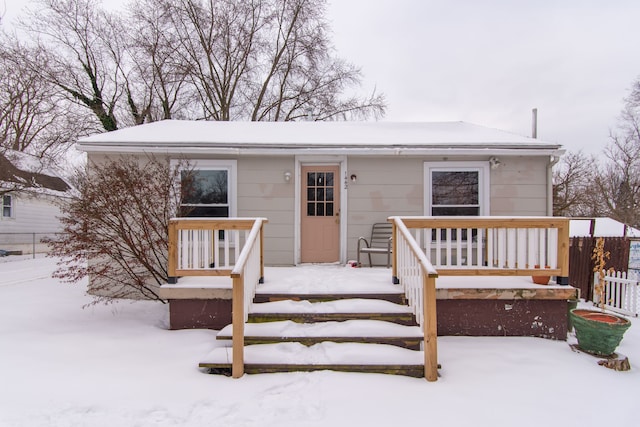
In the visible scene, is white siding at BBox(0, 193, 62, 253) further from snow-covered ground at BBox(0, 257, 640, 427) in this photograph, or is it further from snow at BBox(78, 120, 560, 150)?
snow-covered ground at BBox(0, 257, 640, 427)

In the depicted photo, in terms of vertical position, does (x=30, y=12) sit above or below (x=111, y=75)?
above

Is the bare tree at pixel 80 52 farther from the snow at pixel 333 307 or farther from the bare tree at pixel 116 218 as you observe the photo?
the snow at pixel 333 307

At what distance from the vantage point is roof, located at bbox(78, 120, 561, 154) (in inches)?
225

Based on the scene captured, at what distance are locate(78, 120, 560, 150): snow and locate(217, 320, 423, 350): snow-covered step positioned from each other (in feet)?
11.2

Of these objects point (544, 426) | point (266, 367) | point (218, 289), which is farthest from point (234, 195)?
point (544, 426)

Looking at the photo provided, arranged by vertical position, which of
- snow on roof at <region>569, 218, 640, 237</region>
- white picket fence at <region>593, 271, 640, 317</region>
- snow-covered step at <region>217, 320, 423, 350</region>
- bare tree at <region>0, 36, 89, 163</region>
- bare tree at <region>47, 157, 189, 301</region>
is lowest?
white picket fence at <region>593, 271, 640, 317</region>

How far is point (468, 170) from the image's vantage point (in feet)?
19.7

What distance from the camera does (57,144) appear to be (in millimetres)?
14203

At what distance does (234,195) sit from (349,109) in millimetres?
11924

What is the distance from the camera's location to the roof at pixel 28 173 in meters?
12.4

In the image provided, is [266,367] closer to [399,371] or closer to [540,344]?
[399,371]

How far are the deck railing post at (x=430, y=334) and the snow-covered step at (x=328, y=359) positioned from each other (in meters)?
0.09

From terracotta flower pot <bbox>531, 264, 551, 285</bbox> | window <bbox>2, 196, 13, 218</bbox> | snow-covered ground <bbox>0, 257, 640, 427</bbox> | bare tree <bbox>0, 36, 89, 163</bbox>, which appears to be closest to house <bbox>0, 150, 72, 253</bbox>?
window <bbox>2, 196, 13, 218</bbox>

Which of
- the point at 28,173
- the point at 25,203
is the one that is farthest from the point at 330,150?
the point at 25,203
